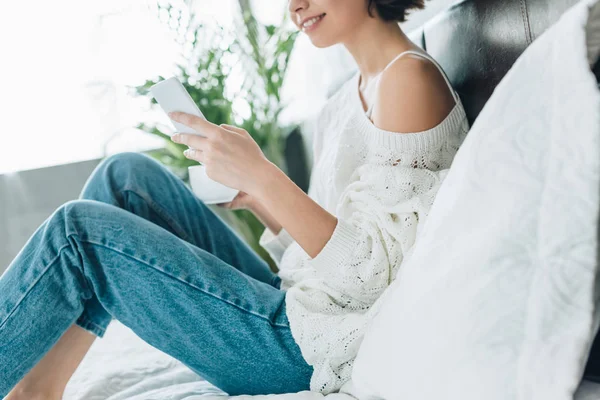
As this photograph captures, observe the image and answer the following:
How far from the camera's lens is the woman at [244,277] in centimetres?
88

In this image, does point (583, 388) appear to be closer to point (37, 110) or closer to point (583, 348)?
point (583, 348)

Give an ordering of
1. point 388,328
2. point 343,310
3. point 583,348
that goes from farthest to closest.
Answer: point 343,310 → point 388,328 → point 583,348

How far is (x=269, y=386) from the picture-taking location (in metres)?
0.96

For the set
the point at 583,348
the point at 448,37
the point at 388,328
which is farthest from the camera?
the point at 448,37

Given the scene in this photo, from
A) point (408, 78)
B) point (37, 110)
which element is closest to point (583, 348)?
point (408, 78)

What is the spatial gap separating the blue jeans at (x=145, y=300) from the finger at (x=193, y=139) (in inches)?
5.8

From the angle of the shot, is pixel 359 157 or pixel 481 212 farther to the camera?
pixel 359 157

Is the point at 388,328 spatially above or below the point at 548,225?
below

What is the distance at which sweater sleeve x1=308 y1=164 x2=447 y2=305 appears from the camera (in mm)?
881

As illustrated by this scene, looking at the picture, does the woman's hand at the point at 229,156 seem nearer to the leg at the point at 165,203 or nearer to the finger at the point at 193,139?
the finger at the point at 193,139

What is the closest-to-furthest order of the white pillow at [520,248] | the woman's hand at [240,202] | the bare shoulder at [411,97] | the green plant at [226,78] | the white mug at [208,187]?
the white pillow at [520,248] → the bare shoulder at [411,97] → the white mug at [208,187] → the woman's hand at [240,202] → the green plant at [226,78]

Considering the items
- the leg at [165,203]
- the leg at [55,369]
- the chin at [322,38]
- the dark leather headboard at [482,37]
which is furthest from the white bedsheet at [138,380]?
the chin at [322,38]

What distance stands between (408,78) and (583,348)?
0.57 meters

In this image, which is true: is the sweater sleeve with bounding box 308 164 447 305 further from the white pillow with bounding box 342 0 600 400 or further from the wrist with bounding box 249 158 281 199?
the white pillow with bounding box 342 0 600 400
